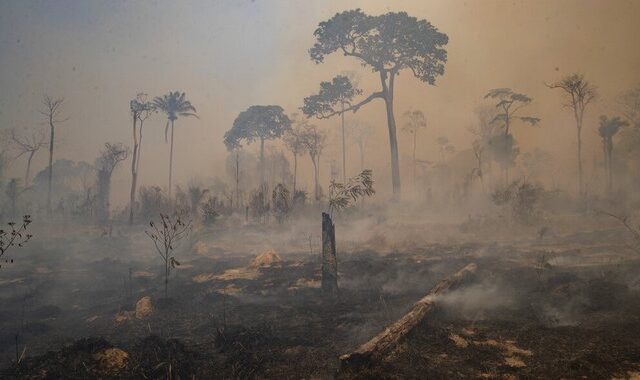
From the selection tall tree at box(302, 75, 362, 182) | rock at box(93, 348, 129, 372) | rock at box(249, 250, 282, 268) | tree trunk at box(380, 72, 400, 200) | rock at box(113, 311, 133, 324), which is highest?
tall tree at box(302, 75, 362, 182)

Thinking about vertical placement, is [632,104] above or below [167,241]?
above

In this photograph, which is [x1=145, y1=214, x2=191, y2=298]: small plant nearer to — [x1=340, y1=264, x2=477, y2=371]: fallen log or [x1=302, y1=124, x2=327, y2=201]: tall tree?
[x1=340, y1=264, x2=477, y2=371]: fallen log

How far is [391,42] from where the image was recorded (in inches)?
1241

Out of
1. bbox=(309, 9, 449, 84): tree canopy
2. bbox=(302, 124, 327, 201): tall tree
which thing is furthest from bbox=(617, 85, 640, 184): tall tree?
bbox=(302, 124, 327, 201): tall tree

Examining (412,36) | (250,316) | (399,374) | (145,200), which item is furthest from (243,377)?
(412,36)

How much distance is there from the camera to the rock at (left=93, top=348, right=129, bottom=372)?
6312 mm

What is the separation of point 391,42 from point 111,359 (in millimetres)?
30878

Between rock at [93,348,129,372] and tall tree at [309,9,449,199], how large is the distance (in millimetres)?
26456

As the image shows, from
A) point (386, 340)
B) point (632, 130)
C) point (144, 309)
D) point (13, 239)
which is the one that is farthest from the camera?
point (632, 130)

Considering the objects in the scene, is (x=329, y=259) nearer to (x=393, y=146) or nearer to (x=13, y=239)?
(x=13, y=239)

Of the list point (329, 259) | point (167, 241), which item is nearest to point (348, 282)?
point (329, 259)

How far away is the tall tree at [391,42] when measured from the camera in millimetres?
30672

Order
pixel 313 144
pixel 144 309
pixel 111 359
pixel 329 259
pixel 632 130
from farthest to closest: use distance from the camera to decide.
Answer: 1. pixel 313 144
2. pixel 632 130
3. pixel 329 259
4. pixel 144 309
5. pixel 111 359

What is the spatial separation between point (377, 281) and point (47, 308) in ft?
36.3
